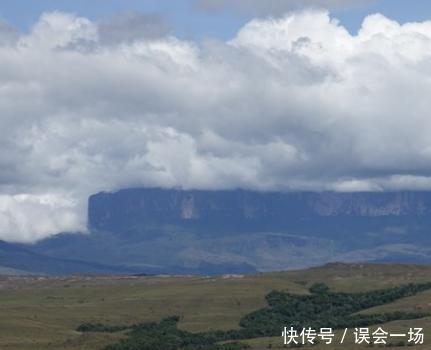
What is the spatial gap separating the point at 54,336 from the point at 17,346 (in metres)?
16.2

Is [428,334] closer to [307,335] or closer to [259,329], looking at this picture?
[307,335]

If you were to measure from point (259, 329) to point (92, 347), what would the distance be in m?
41.1

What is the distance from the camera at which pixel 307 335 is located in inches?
6309

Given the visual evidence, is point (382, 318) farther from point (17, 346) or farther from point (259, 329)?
point (17, 346)

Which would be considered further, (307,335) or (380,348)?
(307,335)

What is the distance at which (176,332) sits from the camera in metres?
189

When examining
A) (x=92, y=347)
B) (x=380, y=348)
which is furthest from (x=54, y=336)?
(x=380, y=348)

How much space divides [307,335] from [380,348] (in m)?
13.9

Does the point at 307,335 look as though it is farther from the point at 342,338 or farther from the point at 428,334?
the point at 428,334

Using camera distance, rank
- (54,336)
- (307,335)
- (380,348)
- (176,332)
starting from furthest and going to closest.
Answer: (176,332) → (54,336) → (307,335) → (380,348)

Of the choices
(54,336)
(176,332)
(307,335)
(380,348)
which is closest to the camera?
(380,348)

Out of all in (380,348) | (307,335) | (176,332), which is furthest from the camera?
(176,332)

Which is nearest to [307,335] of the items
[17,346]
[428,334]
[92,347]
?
[428,334]

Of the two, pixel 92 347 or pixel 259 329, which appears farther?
pixel 259 329
